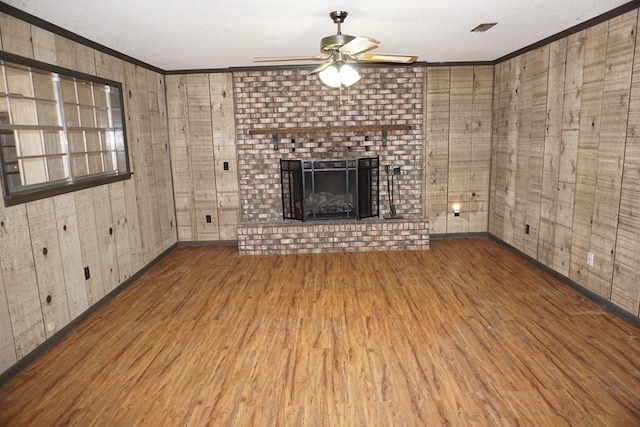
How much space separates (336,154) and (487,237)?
2.51 m

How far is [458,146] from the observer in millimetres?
5789

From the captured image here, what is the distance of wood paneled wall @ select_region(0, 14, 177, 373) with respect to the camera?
2.75m

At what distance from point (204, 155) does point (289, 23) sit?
2.82m

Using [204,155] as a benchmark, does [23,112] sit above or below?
above

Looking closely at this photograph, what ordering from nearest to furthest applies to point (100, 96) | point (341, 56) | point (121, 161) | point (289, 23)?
point (341, 56) < point (289, 23) < point (100, 96) < point (121, 161)

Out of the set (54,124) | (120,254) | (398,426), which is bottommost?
(398,426)

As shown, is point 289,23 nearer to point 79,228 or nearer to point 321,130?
point 321,130

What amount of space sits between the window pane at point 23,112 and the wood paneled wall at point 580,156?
14.8 ft

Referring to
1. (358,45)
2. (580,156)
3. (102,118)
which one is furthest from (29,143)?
(580,156)

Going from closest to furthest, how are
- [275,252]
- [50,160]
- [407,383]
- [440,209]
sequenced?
1. [407,383]
2. [50,160]
3. [275,252]
4. [440,209]

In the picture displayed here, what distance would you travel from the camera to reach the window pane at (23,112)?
2846 mm

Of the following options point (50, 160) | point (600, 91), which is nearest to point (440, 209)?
point (600, 91)

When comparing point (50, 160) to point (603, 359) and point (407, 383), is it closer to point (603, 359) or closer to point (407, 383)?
point (407, 383)

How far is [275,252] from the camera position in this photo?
5465 millimetres
